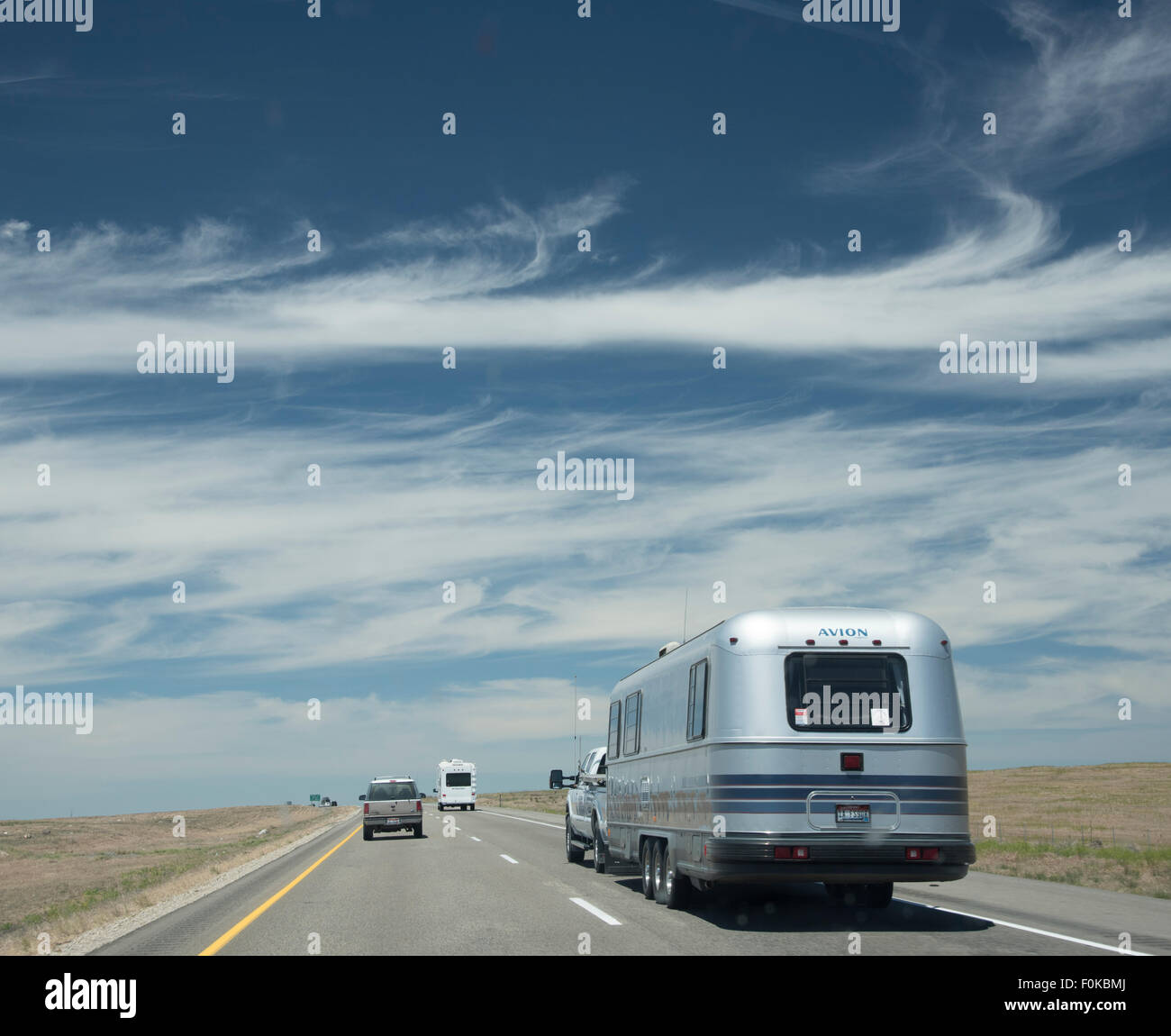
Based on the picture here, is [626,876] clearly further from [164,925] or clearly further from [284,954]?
[284,954]

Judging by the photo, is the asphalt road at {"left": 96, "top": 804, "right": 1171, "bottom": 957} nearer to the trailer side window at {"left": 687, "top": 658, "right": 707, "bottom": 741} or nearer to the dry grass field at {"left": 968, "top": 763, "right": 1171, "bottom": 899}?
the dry grass field at {"left": 968, "top": 763, "right": 1171, "bottom": 899}

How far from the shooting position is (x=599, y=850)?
20281 millimetres

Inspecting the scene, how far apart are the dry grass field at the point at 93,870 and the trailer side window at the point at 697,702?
7.51 metres

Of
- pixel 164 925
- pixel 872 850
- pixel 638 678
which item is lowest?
pixel 164 925

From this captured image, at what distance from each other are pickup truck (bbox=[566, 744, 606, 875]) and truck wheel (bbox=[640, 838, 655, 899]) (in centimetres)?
357

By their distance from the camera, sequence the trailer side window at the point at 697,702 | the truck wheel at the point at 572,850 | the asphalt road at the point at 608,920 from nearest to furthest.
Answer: the asphalt road at the point at 608,920 < the trailer side window at the point at 697,702 < the truck wheel at the point at 572,850

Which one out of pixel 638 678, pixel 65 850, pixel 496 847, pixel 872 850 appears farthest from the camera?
pixel 65 850

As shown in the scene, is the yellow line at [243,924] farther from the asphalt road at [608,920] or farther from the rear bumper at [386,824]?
the rear bumper at [386,824]

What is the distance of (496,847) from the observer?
28234mm

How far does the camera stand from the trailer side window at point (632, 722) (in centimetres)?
1733

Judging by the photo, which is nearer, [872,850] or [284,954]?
[284,954]

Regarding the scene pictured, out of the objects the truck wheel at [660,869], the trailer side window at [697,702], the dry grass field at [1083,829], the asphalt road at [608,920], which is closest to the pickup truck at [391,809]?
the asphalt road at [608,920]
